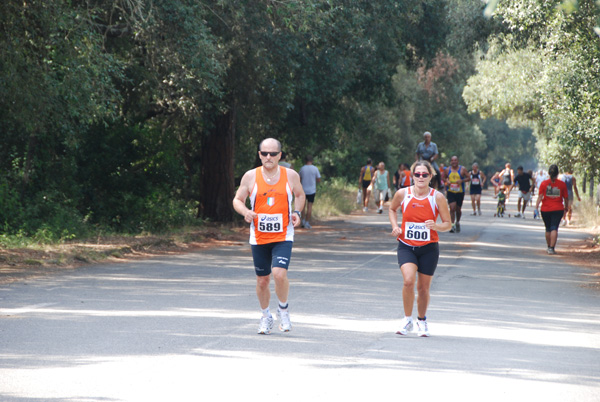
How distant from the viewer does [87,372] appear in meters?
6.38

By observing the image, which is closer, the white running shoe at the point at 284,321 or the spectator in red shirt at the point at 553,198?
the white running shoe at the point at 284,321

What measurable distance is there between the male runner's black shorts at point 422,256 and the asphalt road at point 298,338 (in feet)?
2.21

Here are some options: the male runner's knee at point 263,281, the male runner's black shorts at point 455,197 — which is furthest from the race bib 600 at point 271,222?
the male runner's black shorts at point 455,197

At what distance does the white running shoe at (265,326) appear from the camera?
26.7 feet

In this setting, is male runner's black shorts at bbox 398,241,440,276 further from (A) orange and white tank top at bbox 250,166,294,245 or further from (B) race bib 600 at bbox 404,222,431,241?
(A) orange and white tank top at bbox 250,166,294,245

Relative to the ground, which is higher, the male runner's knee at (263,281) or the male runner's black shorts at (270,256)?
the male runner's black shorts at (270,256)

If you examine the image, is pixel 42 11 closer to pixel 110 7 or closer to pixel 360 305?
pixel 110 7

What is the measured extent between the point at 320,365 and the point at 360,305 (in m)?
3.41

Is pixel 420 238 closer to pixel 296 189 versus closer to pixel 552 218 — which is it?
pixel 296 189

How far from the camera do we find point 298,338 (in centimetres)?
795

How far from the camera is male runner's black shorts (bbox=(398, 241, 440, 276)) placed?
827 centimetres

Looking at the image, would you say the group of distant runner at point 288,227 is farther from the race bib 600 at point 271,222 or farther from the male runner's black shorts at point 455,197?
the male runner's black shorts at point 455,197

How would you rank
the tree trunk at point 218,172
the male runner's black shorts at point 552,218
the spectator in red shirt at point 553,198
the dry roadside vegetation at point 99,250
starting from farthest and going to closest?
the tree trunk at point 218,172 < the male runner's black shorts at point 552,218 < the spectator in red shirt at point 553,198 < the dry roadside vegetation at point 99,250

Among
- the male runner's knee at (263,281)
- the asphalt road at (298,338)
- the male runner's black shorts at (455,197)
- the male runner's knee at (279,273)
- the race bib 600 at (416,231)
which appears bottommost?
the asphalt road at (298,338)
